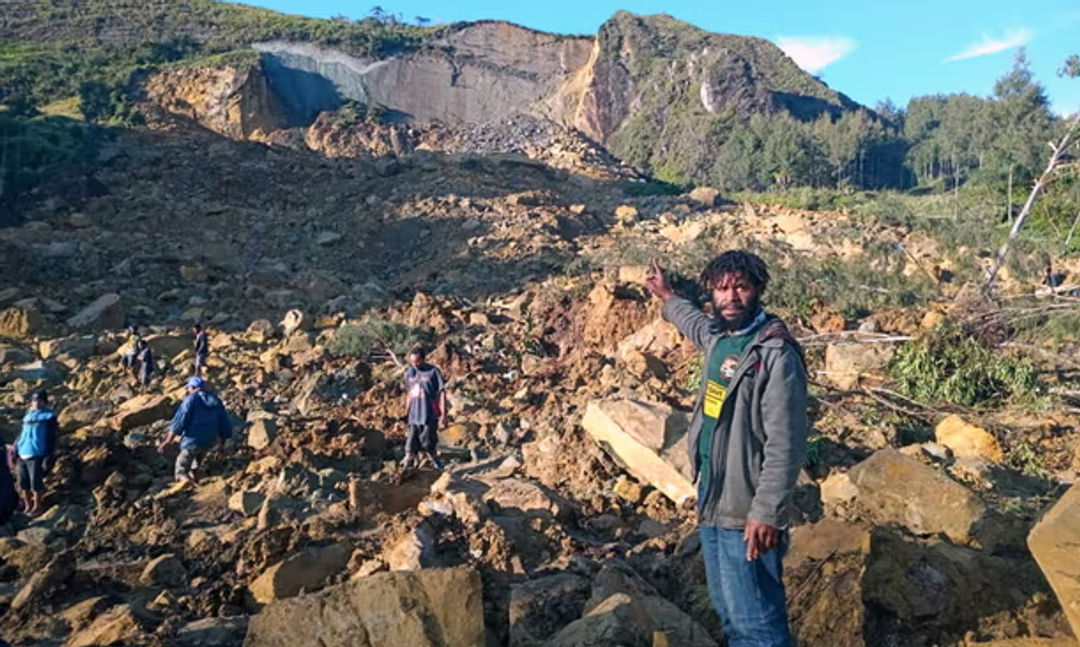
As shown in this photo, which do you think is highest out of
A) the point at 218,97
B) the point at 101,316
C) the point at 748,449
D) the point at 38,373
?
the point at 218,97

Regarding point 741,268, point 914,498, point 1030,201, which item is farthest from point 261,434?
point 1030,201

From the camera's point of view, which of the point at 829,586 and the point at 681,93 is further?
the point at 681,93

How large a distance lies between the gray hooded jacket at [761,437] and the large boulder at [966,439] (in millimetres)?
4007

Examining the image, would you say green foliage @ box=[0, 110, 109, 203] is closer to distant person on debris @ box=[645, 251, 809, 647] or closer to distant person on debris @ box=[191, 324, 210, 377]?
distant person on debris @ box=[191, 324, 210, 377]

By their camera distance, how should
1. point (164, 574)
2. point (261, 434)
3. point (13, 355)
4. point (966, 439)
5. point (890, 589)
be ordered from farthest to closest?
1. point (13, 355)
2. point (261, 434)
3. point (966, 439)
4. point (164, 574)
5. point (890, 589)

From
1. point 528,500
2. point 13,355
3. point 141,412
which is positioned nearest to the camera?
point 528,500

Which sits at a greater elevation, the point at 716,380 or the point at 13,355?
the point at 716,380

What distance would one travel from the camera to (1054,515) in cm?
250

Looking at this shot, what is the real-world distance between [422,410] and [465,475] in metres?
0.64

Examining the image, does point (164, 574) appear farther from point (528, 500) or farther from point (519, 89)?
point (519, 89)

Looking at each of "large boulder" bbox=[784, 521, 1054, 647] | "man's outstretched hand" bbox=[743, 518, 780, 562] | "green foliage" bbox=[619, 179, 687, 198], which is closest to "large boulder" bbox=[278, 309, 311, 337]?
"large boulder" bbox=[784, 521, 1054, 647]

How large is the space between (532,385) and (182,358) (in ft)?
15.7

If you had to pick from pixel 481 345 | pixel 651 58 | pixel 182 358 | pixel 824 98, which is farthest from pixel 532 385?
pixel 824 98

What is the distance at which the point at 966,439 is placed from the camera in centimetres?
565
